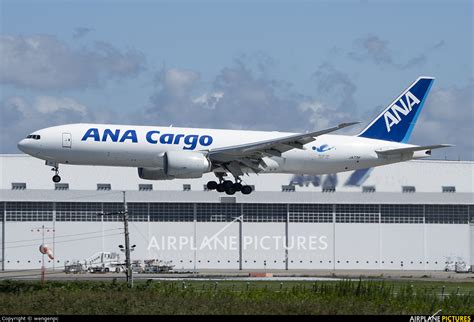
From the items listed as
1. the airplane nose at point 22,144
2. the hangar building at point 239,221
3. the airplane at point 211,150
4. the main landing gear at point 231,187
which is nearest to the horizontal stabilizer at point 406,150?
the airplane at point 211,150

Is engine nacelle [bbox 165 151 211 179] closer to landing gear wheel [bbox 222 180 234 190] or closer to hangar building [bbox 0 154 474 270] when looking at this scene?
landing gear wheel [bbox 222 180 234 190]

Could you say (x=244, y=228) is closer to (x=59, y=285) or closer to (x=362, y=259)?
(x=362, y=259)

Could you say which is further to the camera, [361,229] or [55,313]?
[361,229]

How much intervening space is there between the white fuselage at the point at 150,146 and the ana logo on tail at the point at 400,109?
4.71 m

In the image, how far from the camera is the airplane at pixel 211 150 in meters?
63.8

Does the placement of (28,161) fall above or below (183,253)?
above

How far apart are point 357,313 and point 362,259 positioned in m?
72.2

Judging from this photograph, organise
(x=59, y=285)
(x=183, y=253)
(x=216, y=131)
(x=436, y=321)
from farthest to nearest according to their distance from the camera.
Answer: (x=183, y=253)
(x=216, y=131)
(x=59, y=285)
(x=436, y=321)

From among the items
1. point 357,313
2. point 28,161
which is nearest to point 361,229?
point 28,161

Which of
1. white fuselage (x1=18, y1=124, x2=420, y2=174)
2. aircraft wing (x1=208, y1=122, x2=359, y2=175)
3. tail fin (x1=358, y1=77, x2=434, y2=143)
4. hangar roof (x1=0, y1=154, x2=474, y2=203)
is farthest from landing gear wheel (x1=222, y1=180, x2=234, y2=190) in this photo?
hangar roof (x1=0, y1=154, x2=474, y2=203)

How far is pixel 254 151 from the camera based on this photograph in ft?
216

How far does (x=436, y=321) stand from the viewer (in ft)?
125

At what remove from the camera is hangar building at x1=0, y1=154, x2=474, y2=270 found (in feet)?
351

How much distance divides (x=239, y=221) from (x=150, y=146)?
44.8m
